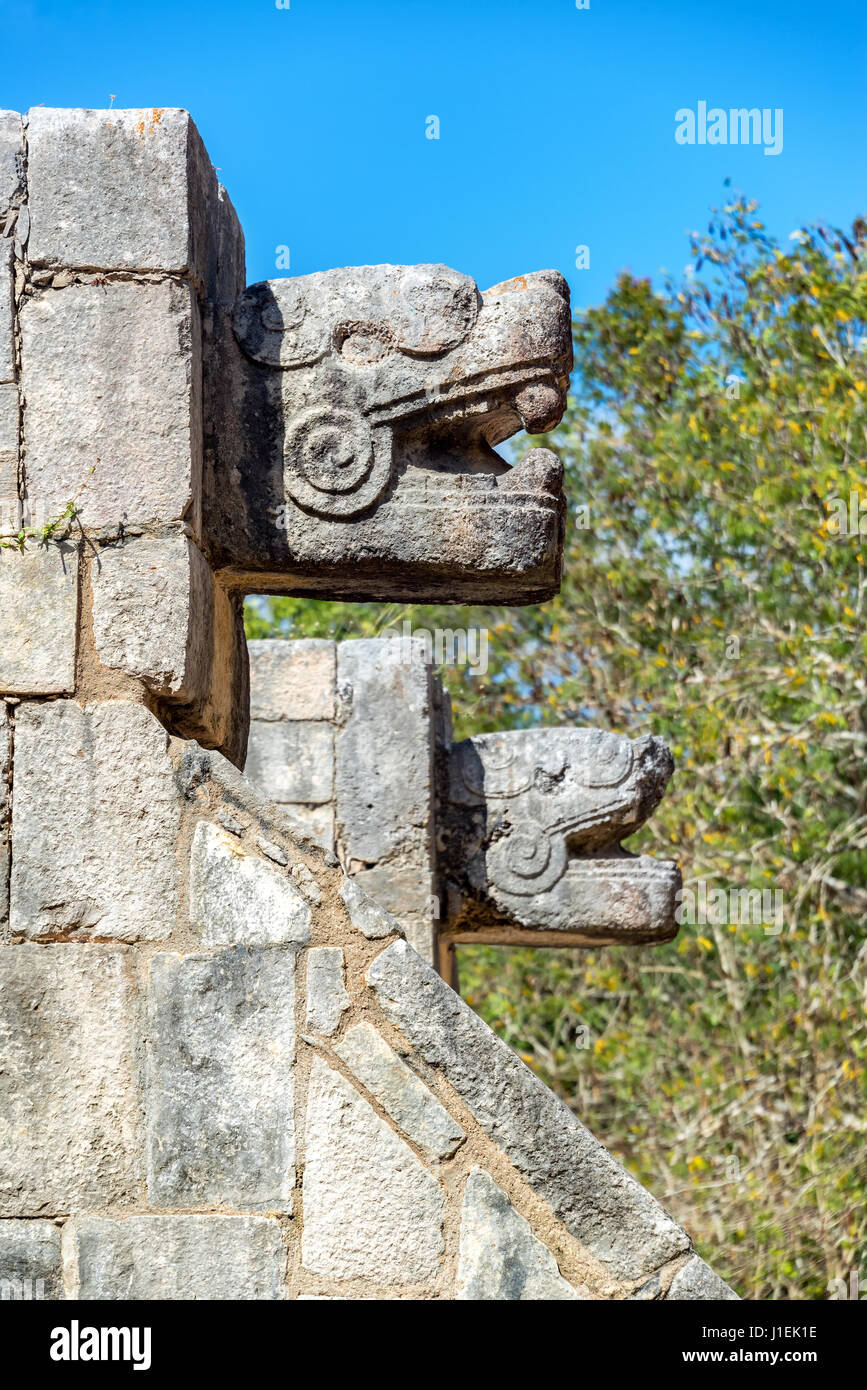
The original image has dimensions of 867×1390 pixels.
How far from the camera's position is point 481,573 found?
9.42ft

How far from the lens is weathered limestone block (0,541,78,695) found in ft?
8.46

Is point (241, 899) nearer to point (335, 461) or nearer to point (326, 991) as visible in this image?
point (326, 991)

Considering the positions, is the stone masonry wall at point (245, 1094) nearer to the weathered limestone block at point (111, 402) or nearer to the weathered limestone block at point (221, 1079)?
the weathered limestone block at point (221, 1079)

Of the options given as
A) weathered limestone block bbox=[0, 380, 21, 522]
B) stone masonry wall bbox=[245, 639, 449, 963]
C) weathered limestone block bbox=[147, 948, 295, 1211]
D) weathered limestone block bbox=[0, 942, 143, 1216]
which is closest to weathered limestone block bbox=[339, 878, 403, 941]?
weathered limestone block bbox=[147, 948, 295, 1211]

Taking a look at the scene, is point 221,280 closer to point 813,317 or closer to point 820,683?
point 820,683

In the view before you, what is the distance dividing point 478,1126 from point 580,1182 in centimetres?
19

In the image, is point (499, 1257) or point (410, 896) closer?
point (499, 1257)

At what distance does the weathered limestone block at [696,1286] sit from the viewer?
2320mm

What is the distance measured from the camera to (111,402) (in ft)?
8.69

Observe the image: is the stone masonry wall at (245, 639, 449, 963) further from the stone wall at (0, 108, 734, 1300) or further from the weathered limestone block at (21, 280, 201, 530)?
the weathered limestone block at (21, 280, 201, 530)

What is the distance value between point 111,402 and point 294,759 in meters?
2.54

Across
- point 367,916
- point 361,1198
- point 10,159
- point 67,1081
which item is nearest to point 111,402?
point 10,159

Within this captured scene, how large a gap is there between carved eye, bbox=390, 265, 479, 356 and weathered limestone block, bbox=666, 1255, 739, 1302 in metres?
1.71
